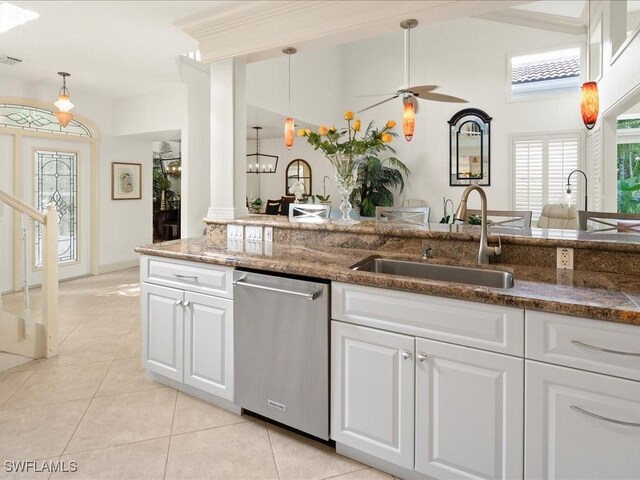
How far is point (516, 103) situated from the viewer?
7496mm

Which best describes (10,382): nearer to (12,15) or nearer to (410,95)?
(12,15)

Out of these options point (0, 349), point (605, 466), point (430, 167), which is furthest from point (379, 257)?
point (430, 167)

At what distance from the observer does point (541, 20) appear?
705 cm

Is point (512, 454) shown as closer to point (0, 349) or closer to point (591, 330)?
point (591, 330)

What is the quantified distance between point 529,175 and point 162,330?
22.6ft

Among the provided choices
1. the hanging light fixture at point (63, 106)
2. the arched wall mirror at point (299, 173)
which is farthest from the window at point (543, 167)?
the hanging light fixture at point (63, 106)

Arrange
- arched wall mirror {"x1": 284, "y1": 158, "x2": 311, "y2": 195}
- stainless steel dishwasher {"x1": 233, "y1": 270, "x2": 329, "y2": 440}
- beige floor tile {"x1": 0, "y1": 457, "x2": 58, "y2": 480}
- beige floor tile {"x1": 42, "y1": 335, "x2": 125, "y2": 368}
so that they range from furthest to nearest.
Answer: arched wall mirror {"x1": 284, "y1": 158, "x2": 311, "y2": 195} < beige floor tile {"x1": 42, "y1": 335, "x2": 125, "y2": 368} < stainless steel dishwasher {"x1": 233, "y1": 270, "x2": 329, "y2": 440} < beige floor tile {"x1": 0, "y1": 457, "x2": 58, "y2": 480}

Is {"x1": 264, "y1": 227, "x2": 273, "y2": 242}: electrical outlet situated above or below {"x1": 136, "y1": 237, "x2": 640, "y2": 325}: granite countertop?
above

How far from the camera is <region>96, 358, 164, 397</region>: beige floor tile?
8.99 ft

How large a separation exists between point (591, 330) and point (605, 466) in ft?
1.50

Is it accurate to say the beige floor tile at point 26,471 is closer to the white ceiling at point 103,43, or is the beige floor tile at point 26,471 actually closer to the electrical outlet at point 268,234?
the electrical outlet at point 268,234

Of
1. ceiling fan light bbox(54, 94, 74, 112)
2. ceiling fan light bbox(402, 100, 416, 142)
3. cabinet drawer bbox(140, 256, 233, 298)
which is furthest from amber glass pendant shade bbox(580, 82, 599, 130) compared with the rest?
ceiling fan light bbox(54, 94, 74, 112)

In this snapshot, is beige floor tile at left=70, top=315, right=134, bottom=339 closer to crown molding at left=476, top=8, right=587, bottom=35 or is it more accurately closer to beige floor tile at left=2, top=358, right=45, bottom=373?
beige floor tile at left=2, top=358, right=45, bottom=373

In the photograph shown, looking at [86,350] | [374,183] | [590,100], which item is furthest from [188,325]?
[374,183]
